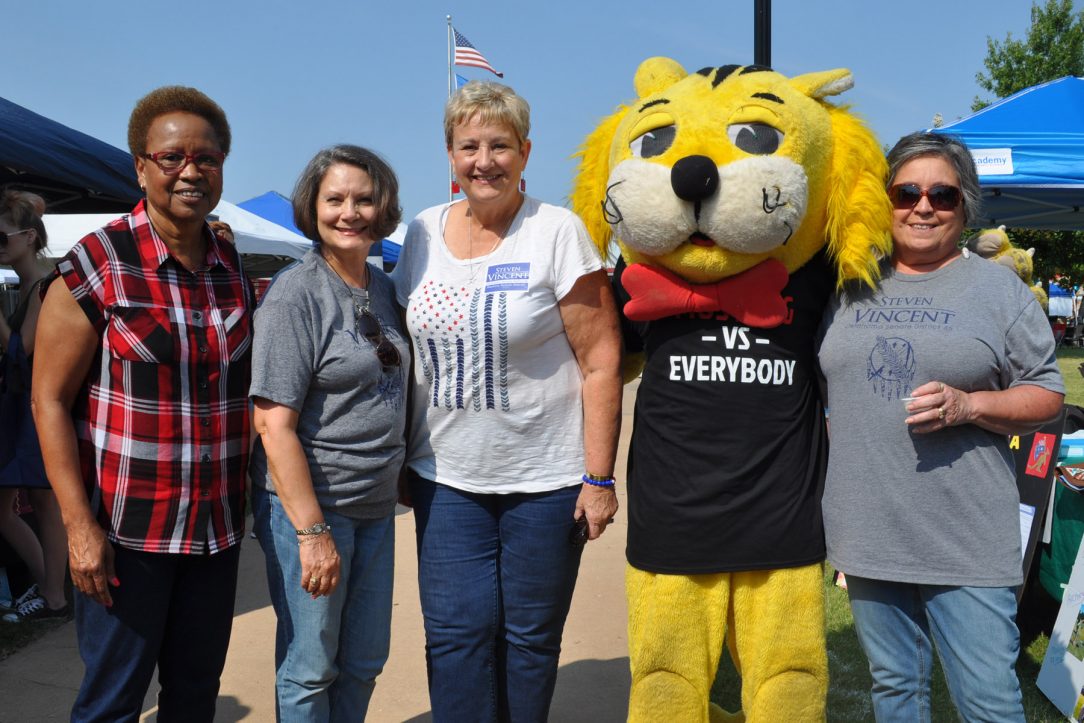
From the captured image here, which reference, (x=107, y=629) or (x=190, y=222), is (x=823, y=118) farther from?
(x=107, y=629)

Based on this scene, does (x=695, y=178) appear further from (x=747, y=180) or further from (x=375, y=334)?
(x=375, y=334)

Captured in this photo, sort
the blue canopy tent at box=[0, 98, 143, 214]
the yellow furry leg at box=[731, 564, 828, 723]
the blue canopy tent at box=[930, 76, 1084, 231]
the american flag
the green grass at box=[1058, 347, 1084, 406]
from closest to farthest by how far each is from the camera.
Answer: the yellow furry leg at box=[731, 564, 828, 723] → the blue canopy tent at box=[0, 98, 143, 214] → the blue canopy tent at box=[930, 76, 1084, 231] → the green grass at box=[1058, 347, 1084, 406] → the american flag

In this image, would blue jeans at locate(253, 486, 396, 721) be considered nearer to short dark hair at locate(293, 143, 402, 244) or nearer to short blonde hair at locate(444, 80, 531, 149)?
short dark hair at locate(293, 143, 402, 244)

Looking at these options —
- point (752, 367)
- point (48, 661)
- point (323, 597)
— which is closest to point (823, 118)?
point (752, 367)

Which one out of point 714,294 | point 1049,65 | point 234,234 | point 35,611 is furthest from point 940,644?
point 1049,65

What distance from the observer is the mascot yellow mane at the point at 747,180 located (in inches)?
87.7

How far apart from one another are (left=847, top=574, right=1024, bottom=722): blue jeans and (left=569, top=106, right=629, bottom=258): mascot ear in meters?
1.24

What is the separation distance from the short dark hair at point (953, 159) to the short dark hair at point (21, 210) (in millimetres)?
3973

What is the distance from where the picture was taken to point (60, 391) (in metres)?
2.11

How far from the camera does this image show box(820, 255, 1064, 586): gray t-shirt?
2.16m

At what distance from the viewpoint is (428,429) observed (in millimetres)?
2549

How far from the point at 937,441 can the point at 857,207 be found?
0.65m

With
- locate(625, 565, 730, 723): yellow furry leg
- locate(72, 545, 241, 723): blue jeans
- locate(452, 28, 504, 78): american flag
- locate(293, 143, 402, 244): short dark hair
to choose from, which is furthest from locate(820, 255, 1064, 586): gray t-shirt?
locate(452, 28, 504, 78): american flag

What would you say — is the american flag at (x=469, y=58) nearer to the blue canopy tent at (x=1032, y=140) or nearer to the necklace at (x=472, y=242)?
the blue canopy tent at (x=1032, y=140)
